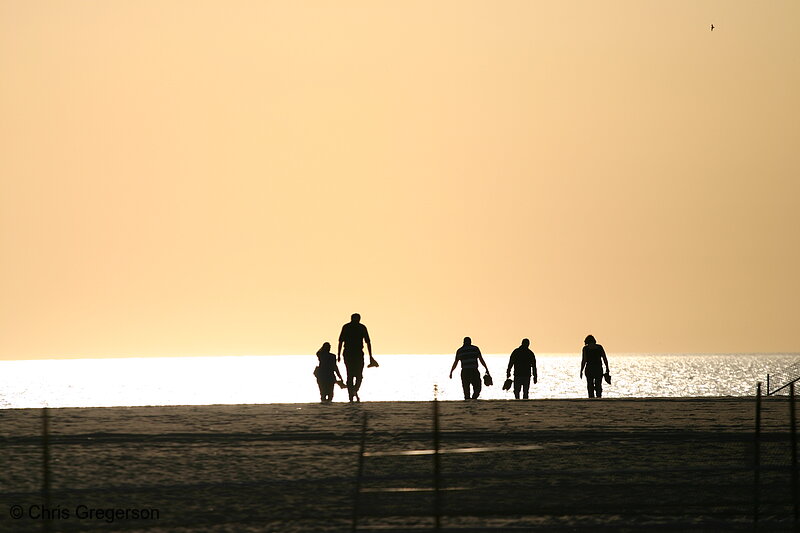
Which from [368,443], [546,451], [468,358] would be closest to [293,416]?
[368,443]

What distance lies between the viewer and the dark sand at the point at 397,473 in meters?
13.4

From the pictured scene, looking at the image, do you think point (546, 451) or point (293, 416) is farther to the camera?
point (293, 416)

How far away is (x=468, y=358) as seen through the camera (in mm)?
29797

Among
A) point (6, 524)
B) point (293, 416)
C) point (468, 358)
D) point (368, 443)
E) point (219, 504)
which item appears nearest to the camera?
point (6, 524)

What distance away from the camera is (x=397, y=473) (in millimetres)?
15953

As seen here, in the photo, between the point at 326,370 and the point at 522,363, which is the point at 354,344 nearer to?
the point at 326,370

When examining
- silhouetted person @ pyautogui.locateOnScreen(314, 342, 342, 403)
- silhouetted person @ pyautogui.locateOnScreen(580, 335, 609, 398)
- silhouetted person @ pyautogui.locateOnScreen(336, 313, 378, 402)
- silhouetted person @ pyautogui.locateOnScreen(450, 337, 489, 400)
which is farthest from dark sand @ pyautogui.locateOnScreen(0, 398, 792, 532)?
silhouetted person @ pyautogui.locateOnScreen(580, 335, 609, 398)

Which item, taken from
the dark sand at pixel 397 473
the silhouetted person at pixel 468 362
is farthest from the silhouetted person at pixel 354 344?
the dark sand at pixel 397 473

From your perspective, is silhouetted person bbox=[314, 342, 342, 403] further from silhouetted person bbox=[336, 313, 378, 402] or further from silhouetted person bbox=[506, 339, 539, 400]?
silhouetted person bbox=[506, 339, 539, 400]

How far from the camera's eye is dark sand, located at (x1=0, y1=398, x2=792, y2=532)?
13.4 m

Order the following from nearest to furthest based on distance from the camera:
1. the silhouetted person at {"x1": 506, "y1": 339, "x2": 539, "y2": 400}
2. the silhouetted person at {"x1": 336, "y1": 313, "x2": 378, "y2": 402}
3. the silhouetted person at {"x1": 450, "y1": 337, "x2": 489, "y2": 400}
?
the silhouetted person at {"x1": 336, "y1": 313, "x2": 378, "y2": 402} → the silhouetted person at {"x1": 450, "y1": 337, "x2": 489, "y2": 400} → the silhouetted person at {"x1": 506, "y1": 339, "x2": 539, "y2": 400}

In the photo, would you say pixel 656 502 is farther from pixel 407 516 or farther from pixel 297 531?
pixel 297 531

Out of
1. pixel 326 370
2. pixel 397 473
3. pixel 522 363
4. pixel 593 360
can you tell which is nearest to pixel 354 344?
pixel 326 370

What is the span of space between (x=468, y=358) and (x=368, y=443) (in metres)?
11.8
